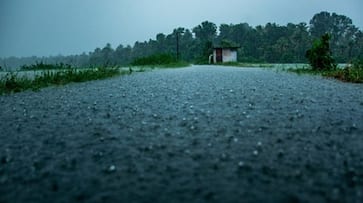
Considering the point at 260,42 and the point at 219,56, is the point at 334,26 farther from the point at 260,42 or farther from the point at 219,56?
the point at 219,56

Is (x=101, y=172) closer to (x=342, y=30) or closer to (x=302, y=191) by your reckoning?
(x=302, y=191)

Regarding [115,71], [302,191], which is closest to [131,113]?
[302,191]

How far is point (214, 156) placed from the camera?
2.46 meters

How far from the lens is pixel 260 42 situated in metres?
64.2

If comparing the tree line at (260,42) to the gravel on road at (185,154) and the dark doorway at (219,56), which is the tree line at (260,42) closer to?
the dark doorway at (219,56)

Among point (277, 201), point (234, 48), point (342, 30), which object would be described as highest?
point (342, 30)

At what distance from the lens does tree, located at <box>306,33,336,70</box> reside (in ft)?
45.1

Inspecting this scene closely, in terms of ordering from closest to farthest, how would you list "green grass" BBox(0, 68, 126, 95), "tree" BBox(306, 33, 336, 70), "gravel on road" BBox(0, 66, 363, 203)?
"gravel on road" BBox(0, 66, 363, 203)
"green grass" BBox(0, 68, 126, 95)
"tree" BBox(306, 33, 336, 70)

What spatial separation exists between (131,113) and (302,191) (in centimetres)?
283

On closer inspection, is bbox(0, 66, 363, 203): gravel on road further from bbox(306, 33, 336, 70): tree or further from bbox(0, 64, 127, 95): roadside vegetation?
bbox(306, 33, 336, 70): tree

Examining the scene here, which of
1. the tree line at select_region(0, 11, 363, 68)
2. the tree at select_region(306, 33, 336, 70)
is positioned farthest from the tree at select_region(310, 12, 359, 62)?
the tree at select_region(306, 33, 336, 70)

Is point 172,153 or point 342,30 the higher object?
point 342,30

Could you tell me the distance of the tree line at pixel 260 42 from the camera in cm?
5444

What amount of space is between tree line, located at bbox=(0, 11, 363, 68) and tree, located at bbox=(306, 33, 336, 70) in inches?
1303
